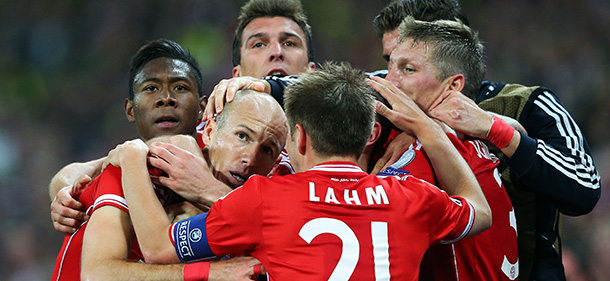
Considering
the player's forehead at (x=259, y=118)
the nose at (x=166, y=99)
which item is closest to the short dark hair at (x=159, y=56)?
the nose at (x=166, y=99)

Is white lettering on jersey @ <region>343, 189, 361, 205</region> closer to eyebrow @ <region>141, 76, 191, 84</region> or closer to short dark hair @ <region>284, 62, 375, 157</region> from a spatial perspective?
short dark hair @ <region>284, 62, 375, 157</region>

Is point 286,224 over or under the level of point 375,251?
over

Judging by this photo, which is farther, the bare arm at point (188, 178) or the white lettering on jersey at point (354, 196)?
the bare arm at point (188, 178)

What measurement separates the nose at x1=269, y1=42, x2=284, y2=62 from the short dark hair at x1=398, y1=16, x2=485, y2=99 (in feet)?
4.88

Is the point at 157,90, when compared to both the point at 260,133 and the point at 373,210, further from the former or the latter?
the point at 373,210

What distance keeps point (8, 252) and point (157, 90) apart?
4.87m

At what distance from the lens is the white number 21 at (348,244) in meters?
2.49

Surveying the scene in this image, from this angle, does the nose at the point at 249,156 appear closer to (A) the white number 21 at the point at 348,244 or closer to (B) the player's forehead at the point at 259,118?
(B) the player's forehead at the point at 259,118

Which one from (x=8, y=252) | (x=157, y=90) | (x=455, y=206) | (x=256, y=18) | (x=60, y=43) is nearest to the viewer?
(x=455, y=206)

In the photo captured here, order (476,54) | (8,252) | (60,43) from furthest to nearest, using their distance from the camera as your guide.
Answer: (60,43), (8,252), (476,54)

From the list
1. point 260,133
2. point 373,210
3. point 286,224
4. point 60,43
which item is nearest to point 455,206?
point 373,210

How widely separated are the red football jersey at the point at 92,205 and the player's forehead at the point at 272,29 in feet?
6.99

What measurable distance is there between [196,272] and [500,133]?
1.65 metres

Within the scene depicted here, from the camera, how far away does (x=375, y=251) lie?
2518 mm
